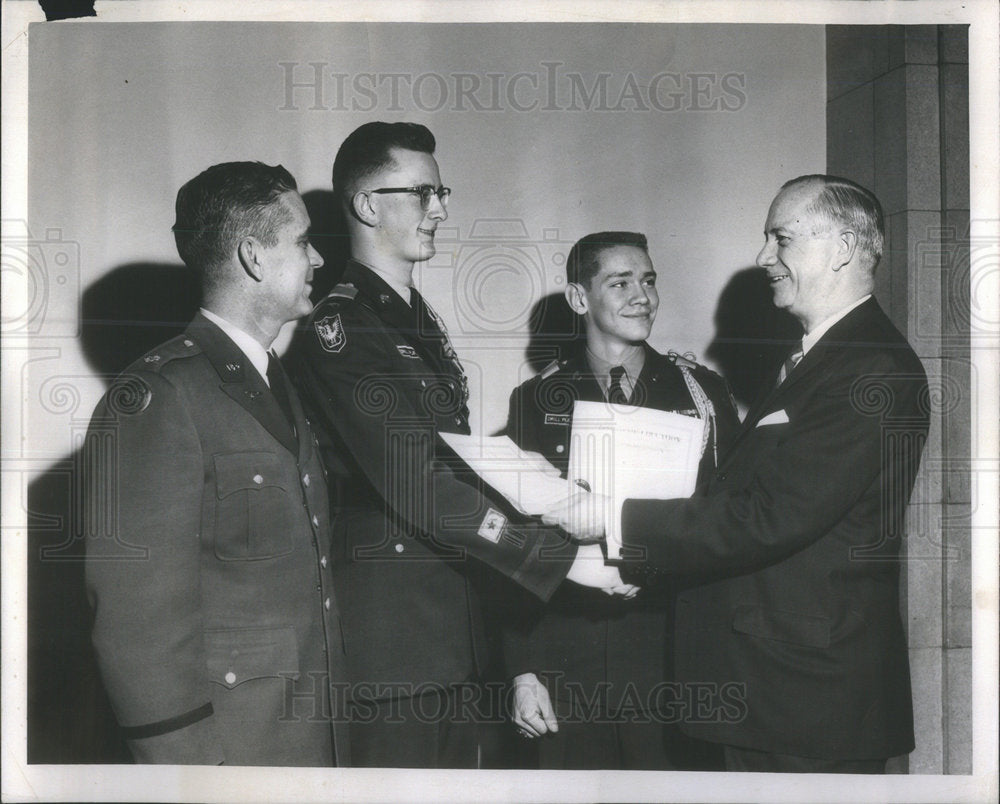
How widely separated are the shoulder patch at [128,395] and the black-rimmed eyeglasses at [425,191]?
0.82 metres

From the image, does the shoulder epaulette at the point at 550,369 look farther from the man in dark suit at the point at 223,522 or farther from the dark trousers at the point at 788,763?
the dark trousers at the point at 788,763

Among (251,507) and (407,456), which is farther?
(407,456)

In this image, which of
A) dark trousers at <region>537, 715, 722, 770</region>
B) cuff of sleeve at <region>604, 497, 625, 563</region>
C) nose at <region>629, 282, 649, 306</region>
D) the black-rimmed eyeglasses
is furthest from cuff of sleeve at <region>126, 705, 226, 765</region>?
nose at <region>629, 282, 649, 306</region>

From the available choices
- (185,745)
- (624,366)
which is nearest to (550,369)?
(624,366)

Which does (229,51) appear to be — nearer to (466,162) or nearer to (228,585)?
(466,162)

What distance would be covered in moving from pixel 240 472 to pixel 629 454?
1035 mm

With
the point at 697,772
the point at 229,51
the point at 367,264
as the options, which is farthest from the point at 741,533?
the point at 229,51

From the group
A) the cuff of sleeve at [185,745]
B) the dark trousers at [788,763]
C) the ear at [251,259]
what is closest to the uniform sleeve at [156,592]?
the cuff of sleeve at [185,745]

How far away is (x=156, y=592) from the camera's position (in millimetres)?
2396

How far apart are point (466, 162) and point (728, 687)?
163 centimetres

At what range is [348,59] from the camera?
272 cm

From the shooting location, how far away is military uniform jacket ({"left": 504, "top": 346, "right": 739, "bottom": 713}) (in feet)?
8.52

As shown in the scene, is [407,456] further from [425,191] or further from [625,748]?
[625,748]

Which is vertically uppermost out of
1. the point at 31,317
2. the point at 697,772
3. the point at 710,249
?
the point at 710,249
